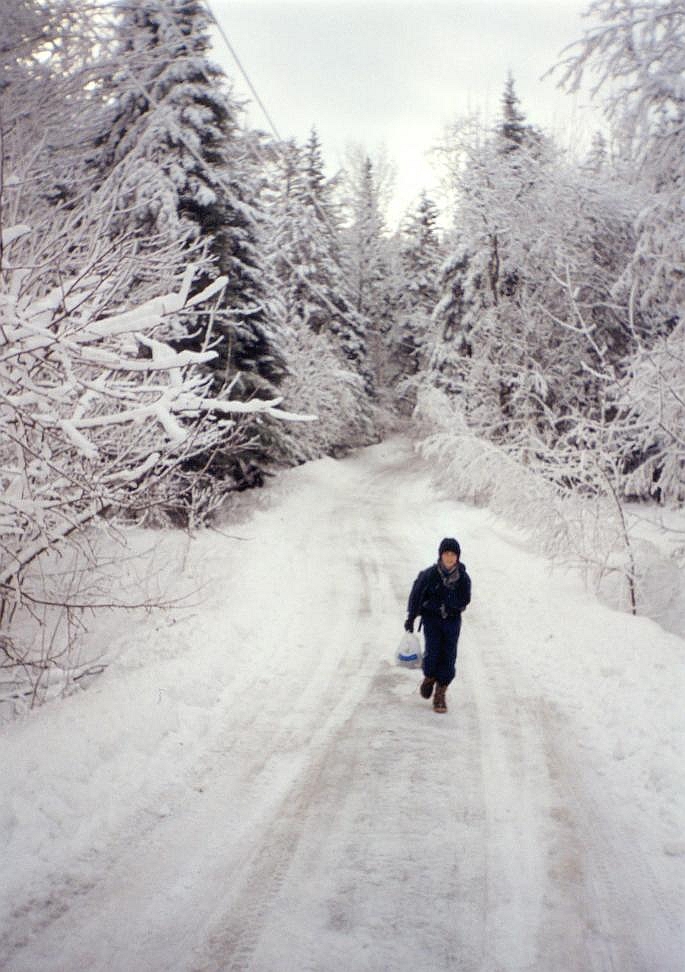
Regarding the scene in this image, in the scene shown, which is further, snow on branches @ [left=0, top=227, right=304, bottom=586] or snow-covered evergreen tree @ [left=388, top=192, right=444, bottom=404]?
snow-covered evergreen tree @ [left=388, top=192, right=444, bottom=404]

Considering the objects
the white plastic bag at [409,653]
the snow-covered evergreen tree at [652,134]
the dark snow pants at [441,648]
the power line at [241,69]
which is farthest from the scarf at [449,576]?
the power line at [241,69]

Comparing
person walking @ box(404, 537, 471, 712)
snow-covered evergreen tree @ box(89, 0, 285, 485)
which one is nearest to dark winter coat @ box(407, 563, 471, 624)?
person walking @ box(404, 537, 471, 712)

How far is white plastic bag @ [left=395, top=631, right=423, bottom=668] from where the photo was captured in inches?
255

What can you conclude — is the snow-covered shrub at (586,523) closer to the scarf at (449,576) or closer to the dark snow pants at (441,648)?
the scarf at (449,576)

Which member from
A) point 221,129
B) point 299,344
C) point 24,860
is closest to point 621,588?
point 24,860

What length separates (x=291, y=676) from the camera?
21.3ft

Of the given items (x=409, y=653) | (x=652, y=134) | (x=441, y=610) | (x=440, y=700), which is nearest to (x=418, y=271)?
(x=652, y=134)

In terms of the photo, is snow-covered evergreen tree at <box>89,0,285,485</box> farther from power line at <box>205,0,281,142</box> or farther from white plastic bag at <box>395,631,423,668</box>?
white plastic bag at <box>395,631,423,668</box>

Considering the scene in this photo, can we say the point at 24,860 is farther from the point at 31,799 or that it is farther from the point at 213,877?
the point at 213,877

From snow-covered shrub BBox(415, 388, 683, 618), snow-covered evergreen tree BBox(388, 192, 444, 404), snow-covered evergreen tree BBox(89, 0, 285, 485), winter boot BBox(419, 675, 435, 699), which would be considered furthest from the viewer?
snow-covered evergreen tree BBox(388, 192, 444, 404)

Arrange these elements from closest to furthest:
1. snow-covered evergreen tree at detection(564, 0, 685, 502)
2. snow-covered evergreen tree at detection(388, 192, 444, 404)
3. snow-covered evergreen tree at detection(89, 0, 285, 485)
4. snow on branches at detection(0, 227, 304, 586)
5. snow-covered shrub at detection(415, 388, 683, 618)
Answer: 1. snow on branches at detection(0, 227, 304, 586)
2. snow-covered evergreen tree at detection(564, 0, 685, 502)
3. snow-covered shrub at detection(415, 388, 683, 618)
4. snow-covered evergreen tree at detection(89, 0, 285, 485)
5. snow-covered evergreen tree at detection(388, 192, 444, 404)

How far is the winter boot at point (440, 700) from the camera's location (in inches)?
222

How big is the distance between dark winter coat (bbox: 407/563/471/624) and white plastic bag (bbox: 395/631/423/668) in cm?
58

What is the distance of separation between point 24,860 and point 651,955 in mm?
3250
